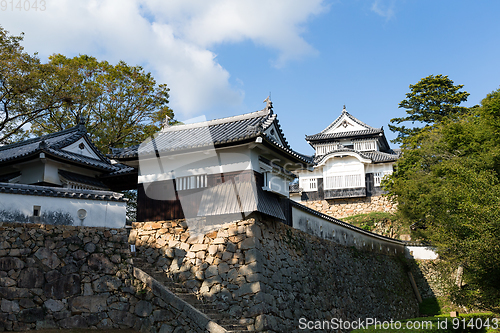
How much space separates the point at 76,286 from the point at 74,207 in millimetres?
2441

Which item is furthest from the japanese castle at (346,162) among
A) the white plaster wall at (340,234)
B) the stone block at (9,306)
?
the stone block at (9,306)

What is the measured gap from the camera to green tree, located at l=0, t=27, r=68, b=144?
844 inches

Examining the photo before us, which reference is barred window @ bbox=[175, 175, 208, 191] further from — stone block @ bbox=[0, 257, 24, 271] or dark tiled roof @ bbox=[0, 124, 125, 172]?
stone block @ bbox=[0, 257, 24, 271]

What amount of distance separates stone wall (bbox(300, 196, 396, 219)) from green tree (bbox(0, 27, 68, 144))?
2135cm

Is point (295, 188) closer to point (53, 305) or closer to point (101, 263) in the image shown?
point (101, 263)

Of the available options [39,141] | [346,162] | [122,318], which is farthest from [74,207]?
[346,162]

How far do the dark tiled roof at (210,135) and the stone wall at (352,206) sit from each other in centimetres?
1894

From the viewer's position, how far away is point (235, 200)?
50.1 ft

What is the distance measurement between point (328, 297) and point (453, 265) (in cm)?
574

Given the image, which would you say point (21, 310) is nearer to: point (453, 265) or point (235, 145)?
point (235, 145)

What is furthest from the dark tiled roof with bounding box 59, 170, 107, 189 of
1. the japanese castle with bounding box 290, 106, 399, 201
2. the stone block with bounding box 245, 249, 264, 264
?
the japanese castle with bounding box 290, 106, 399, 201

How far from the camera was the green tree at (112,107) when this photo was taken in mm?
26922
